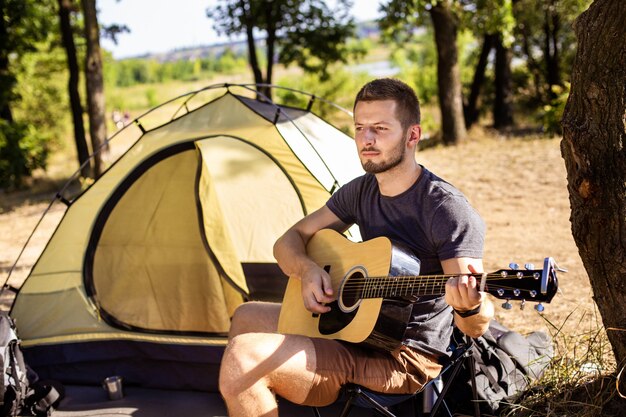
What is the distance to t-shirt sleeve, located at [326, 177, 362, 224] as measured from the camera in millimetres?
2850

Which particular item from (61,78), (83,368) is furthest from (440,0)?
(61,78)

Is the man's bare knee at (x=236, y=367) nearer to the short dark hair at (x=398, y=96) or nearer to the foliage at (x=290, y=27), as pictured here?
the short dark hair at (x=398, y=96)

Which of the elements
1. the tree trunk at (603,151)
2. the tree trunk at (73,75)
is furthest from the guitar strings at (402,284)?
the tree trunk at (73,75)

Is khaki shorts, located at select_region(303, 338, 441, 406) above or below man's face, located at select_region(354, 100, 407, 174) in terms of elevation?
below

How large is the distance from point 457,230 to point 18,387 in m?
2.30

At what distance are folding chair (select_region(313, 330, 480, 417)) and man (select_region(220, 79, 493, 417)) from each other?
1.8 inches

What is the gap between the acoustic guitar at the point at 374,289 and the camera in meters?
2.02

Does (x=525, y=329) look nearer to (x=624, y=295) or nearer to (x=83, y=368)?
(x=624, y=295)

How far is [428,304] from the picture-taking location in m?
2.57

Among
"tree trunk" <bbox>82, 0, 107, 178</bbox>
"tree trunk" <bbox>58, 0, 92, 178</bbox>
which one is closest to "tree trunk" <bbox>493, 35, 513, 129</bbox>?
"tree trunk" <bbox>82, 0, 107, 178</bbox>

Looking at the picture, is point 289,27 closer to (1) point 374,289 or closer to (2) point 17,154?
(2) point 17,154

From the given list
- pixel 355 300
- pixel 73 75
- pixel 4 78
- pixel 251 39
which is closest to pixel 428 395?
pixel 355 300

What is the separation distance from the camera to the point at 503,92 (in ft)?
43.1

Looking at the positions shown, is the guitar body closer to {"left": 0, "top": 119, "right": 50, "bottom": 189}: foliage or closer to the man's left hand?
the man's left hand
